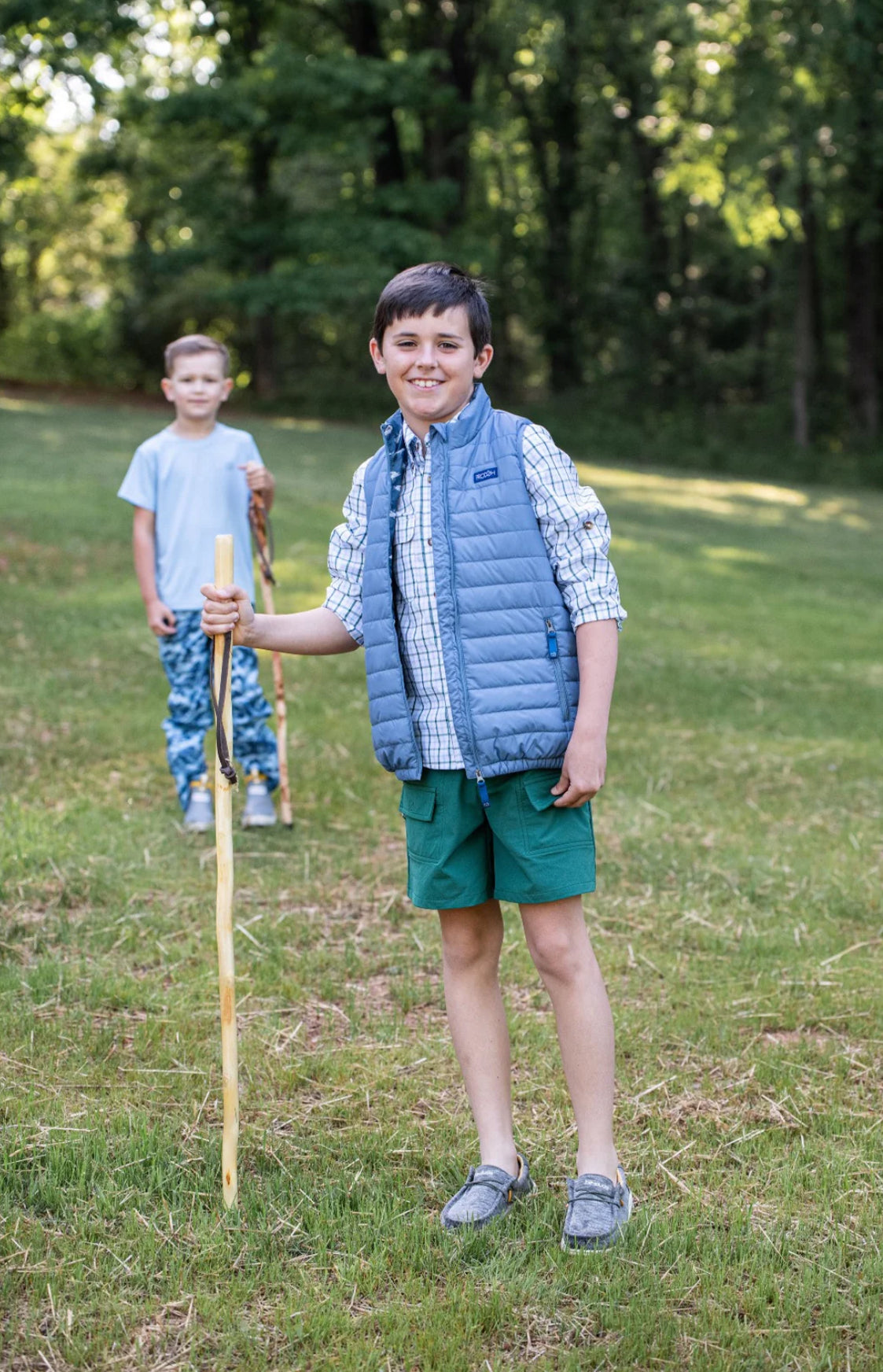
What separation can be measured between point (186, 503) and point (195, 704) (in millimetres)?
839

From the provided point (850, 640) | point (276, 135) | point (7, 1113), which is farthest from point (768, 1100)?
point (276, 135)

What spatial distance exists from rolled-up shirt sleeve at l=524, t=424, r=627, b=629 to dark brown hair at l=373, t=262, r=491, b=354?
32 centimetres

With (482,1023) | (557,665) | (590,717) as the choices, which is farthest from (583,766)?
(482,1023)

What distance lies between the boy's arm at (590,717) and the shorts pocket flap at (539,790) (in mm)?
22

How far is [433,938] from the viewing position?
504 cm

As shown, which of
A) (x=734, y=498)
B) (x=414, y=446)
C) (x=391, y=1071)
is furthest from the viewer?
(x=734, y=498)

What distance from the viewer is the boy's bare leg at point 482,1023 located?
3297 mm

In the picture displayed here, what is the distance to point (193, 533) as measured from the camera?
19.7 feet

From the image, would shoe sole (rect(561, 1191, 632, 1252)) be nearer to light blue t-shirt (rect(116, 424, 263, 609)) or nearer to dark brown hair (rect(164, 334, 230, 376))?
light blue t-shirt (rect(116, 424, 263, 609))

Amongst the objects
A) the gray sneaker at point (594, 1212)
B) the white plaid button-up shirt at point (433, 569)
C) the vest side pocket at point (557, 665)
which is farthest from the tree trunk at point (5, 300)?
the gray sneaker at point (594, 1212)

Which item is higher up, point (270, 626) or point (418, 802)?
point (270, 626)

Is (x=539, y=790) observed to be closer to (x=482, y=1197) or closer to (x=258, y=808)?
(x=482, y=1197)

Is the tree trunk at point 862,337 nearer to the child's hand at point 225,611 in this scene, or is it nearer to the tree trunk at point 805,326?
the tree trunk at point 805,326

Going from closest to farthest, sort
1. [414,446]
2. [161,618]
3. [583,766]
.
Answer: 1. [583,766]
2. [414,446]
3. [161,618]
